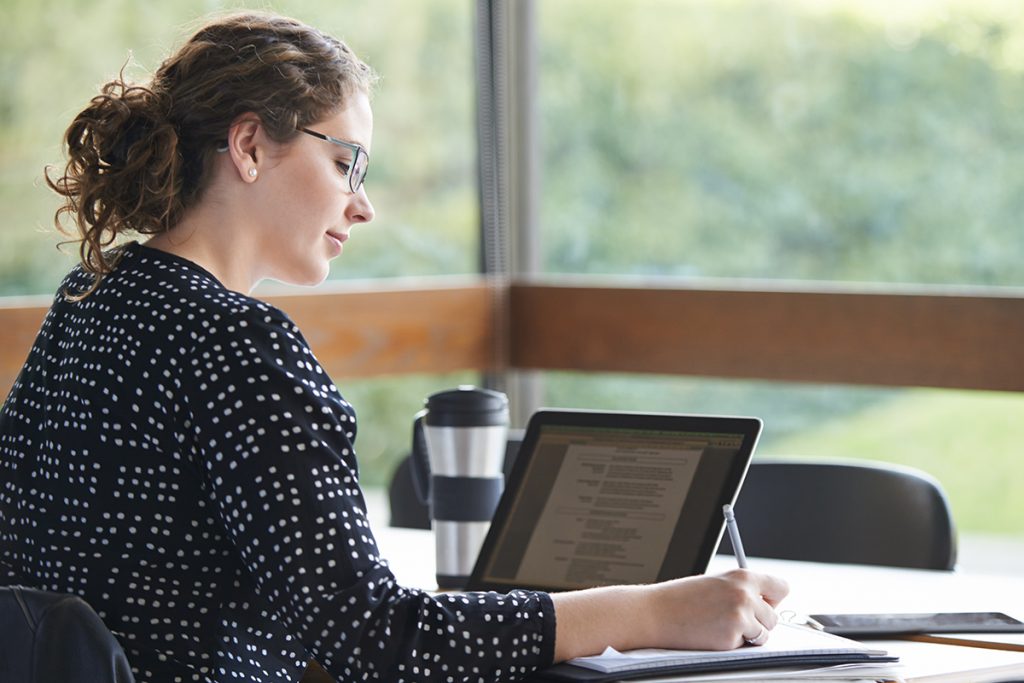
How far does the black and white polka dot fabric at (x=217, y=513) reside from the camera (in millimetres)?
1288

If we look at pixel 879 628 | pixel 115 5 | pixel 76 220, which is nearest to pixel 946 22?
pixel 115 5

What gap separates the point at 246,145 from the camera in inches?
59.4

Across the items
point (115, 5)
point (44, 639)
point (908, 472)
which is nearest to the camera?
point (44, 639)

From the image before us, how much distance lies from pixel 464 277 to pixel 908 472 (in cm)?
166

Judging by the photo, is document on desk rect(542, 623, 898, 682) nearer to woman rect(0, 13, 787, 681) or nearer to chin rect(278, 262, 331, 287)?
woman rect(0, 13, 787, 681)

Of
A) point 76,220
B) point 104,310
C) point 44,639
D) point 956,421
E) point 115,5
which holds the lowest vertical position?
point 44,639

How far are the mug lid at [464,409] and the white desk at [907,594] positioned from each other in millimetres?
230

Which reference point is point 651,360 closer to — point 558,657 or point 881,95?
point 881,95

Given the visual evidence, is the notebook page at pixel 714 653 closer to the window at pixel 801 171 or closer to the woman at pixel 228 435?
the woman at pixel 228 435

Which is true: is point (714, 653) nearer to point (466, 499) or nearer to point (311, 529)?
point (311, 529)

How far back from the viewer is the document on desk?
136 cm

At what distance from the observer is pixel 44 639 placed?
1.26 metres

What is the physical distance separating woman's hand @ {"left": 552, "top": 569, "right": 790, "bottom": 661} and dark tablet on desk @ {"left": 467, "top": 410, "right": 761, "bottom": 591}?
0.25 m

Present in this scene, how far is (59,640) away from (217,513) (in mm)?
187
